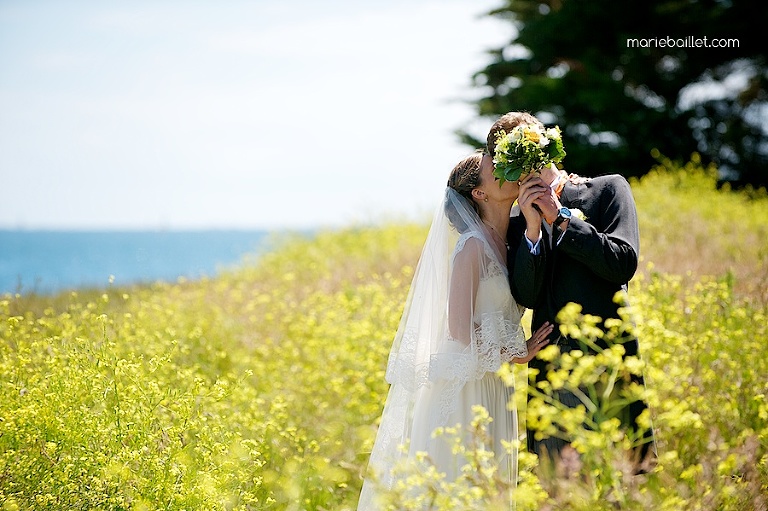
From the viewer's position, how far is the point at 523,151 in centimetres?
354

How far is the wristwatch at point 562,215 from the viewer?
138 inches

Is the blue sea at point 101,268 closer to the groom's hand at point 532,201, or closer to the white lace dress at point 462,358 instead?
the white lace dress at point 462,358

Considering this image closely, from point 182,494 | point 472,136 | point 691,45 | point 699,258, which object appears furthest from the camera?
point 472,136

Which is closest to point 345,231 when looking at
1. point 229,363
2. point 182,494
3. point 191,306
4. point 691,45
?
point 191,306

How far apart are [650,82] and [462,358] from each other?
13.4 metres

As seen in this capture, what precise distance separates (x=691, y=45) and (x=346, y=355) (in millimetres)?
12322

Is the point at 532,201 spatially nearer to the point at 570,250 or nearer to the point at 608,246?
the point at 570,250

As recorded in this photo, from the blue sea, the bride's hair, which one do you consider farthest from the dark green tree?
the bride's hair

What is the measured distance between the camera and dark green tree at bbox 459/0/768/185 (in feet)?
47.8

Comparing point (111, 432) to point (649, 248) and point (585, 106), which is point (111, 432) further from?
point (585, 106)

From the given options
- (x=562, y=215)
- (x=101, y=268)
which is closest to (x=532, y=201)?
(x=562, y=215)

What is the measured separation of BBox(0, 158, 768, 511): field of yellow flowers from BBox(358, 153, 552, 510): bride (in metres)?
0.27

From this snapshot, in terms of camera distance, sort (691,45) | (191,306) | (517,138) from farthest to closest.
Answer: (691,45) → (191,306) → (517,138)

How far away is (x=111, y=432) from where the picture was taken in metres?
3.37
